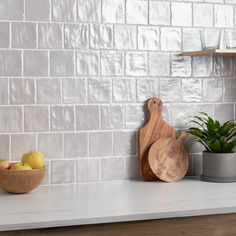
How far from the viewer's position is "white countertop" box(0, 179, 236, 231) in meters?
1.59

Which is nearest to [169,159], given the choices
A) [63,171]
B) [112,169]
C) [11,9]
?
[112,169]

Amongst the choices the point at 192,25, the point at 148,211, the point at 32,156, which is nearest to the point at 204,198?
the point at 148,211

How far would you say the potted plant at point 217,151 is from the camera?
2148 mm

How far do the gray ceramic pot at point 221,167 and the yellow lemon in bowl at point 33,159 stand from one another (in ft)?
2.38

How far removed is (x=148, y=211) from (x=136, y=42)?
862 mm

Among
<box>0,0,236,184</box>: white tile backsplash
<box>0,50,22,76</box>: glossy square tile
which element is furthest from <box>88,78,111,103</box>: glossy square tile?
<box>0,50,22,76</box>: glossy square tile

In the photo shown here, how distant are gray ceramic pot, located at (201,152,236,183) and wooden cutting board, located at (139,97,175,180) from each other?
0.81 ft

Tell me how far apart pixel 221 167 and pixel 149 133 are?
0.35m

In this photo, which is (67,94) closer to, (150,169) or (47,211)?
(150,169)

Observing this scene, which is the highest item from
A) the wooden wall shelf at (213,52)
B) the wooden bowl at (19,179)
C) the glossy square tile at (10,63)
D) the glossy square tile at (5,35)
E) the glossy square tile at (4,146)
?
the glossy square tile at (5,35)

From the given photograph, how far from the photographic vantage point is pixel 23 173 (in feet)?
6.14

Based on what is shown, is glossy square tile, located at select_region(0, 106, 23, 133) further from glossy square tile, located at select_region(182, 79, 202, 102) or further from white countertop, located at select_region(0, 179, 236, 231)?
glossy square tile, located at select_region(182, 79, 202, 102)

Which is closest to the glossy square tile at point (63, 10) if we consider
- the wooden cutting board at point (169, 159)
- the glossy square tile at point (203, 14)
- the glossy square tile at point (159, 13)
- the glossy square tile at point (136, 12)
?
the glossy square tile at point (136, 12)

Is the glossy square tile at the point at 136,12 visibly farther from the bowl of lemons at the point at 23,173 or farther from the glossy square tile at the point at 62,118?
the bowl of lemons at the point at 23,173
